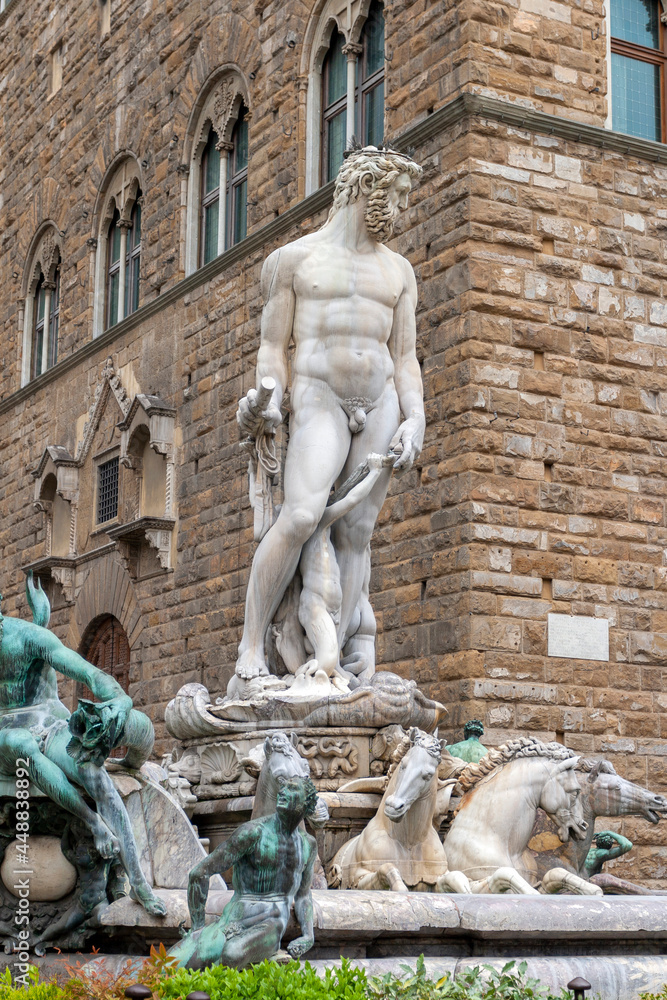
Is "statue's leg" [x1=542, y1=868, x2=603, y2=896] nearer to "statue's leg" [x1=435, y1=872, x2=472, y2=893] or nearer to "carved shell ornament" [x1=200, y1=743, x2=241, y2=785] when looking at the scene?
"statue's leg" [x1=435, y1=872, x2=472, y2=893]

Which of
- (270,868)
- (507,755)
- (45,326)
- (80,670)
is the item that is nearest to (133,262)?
(45,326)

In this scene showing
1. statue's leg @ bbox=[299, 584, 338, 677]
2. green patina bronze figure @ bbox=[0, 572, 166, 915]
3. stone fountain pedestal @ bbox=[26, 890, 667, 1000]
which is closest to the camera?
green patina bronze figure @ bbox=[0, 572, 166, 915]

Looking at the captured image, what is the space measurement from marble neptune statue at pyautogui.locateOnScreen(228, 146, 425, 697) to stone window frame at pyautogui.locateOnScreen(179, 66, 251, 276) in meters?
9.96

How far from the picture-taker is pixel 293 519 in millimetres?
8461

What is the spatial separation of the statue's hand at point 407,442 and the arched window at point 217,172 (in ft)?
33.2

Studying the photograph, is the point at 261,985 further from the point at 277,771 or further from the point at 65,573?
the point at 65,573

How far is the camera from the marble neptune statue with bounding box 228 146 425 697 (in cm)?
854

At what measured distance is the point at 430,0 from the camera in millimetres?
14602

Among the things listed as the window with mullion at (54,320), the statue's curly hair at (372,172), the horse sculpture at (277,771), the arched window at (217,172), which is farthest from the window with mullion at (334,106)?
the horse sculpture at (277,771)

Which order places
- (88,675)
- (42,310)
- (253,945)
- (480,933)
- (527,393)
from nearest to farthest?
(253,945) → (88,675) → (480,933) → (527,393) → (42,310)

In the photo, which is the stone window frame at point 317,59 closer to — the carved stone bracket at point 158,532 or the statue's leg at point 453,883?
the carved stone bracket at point 158,532

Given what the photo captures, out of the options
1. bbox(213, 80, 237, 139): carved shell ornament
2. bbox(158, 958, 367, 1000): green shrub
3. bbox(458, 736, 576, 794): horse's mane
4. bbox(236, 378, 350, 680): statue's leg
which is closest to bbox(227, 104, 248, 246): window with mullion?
bbox(213, 80, 237, 139): carved shell ornament

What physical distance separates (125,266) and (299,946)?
1773 cm

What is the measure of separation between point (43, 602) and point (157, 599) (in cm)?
1302
